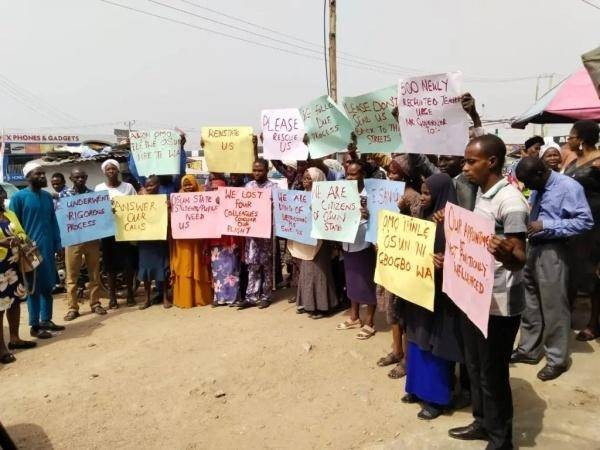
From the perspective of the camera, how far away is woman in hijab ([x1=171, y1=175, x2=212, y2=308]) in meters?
6.52

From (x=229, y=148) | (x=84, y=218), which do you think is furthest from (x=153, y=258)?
(x=229, y=148)

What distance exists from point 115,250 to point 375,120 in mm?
4140

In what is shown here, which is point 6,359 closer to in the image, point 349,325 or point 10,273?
point 10,273

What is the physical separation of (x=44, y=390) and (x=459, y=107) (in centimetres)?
436

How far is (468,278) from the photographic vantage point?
2717 mm

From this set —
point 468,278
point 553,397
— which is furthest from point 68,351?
point 553,397

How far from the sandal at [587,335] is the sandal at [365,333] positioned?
2.04 meters

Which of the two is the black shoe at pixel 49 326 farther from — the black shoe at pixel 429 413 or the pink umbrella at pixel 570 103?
the pink umbrella at pixel 570 103

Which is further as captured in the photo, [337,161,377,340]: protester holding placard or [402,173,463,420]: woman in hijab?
[337,161,377,340]: protester holding placard

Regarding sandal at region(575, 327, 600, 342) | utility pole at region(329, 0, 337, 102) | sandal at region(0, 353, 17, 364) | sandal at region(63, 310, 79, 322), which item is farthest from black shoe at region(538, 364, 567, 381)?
utility pole at region(329, 0, 337, 102)

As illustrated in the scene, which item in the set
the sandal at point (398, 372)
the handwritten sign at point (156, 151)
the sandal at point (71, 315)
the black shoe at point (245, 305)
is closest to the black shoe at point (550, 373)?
the sandal at point (398, 372)

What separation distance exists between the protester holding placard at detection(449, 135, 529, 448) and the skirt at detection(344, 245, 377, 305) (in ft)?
7.26

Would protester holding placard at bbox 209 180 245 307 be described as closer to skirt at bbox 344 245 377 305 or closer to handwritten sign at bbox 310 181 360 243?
handwritten sign at bbox 310 181 360 243

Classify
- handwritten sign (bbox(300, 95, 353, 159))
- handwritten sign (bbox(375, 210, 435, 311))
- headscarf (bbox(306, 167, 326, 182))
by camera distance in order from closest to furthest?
handwritten sign (bbox(375, 210, 435, 311)) < handwritten sign (bbox(300, 95, 353, 159)) < headscarf (bbox(306, 167, 326, 182))
